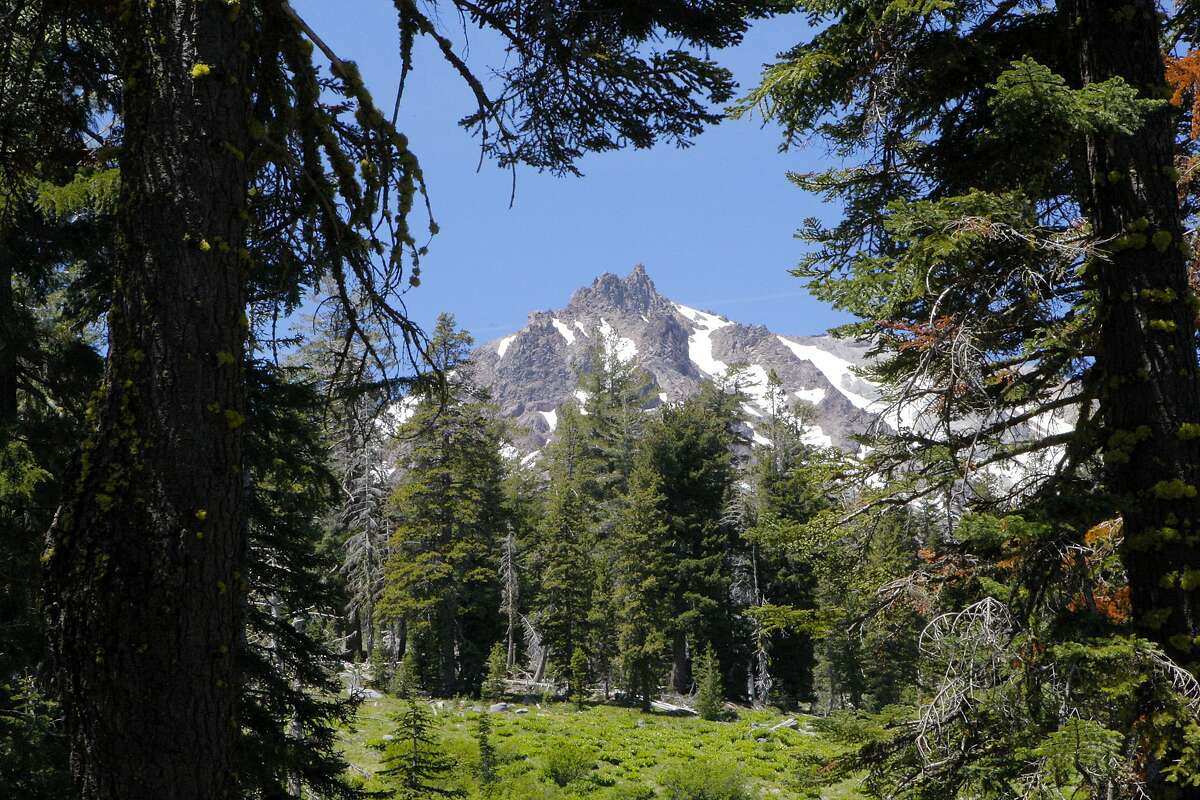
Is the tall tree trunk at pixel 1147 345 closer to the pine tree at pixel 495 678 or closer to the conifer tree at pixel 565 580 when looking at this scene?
the pine tree at pixel 495 678

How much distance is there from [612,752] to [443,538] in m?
10.5

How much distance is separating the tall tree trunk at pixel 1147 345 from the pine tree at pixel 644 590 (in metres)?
26.4

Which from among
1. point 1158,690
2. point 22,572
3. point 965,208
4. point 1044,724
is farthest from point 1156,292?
point 22,572

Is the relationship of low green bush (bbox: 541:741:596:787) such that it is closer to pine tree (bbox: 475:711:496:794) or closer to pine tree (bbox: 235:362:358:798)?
pine tree (bbox: 475:711:496:794)

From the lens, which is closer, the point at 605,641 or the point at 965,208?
the point at 965,208

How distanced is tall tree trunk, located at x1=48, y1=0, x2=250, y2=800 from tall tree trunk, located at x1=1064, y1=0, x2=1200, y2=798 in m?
4.30

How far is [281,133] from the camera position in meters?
3.00

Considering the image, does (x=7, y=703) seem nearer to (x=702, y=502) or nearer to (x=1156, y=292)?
(x=1156, y=292)

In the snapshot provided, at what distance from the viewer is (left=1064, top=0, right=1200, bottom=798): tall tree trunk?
406 cm

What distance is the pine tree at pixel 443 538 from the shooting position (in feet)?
88.6

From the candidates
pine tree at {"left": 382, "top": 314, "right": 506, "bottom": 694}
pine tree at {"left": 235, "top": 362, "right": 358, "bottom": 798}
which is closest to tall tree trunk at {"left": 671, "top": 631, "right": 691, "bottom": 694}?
pine tree at {"left": 382, "top": 314, "right": 506, "bottom": 694}

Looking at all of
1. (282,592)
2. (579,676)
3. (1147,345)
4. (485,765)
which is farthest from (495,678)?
(1147,345)

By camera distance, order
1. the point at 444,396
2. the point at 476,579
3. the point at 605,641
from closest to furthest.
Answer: the point at 444,396 → the point at 476,579 → the point at 605,641

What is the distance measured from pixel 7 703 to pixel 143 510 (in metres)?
5.29
